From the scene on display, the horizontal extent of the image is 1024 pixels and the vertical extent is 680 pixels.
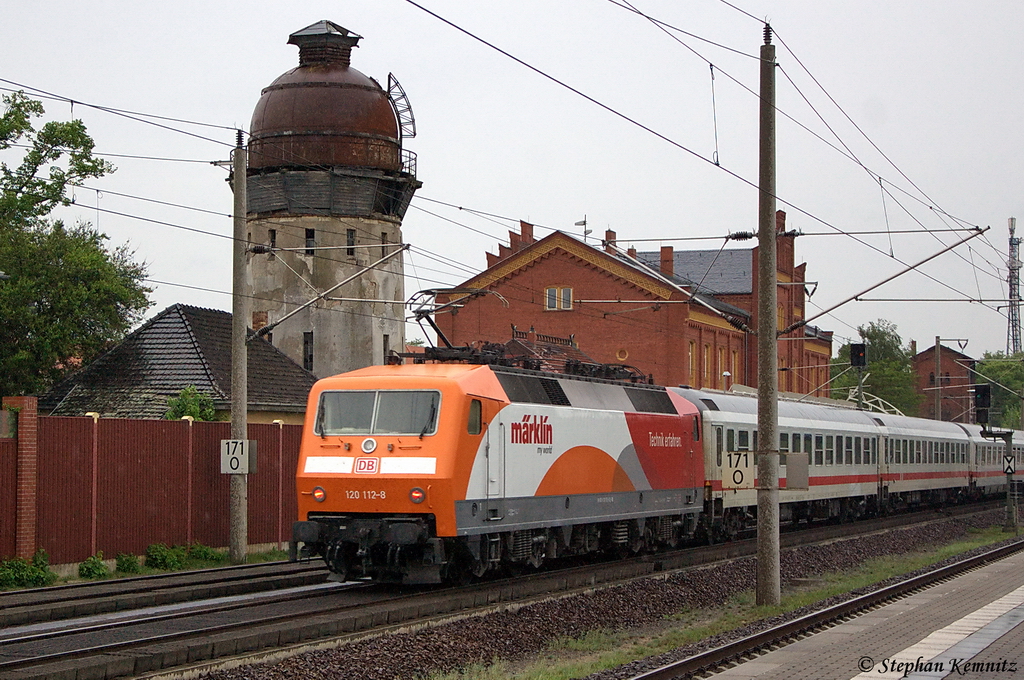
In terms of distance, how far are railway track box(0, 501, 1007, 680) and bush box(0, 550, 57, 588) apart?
0.86m

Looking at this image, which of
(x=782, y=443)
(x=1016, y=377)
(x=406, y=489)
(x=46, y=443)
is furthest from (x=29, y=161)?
(x=1016, y=377)

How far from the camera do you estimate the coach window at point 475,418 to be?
18.0m

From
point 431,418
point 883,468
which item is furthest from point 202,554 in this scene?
point 883,468

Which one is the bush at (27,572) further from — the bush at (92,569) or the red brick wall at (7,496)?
the bush at (92,569)

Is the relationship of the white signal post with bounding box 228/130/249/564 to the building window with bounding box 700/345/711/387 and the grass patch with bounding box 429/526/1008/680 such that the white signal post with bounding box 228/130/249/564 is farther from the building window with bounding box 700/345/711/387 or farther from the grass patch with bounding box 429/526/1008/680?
the building window with bounding box 700/345/711/387

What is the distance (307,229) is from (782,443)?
25155mm

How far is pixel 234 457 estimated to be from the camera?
24000mm

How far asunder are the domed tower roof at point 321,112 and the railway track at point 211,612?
27.3 metres

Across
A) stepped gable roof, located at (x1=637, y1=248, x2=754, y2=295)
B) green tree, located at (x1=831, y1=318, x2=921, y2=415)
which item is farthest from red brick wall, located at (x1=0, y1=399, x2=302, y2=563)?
green tree, located at (x1=831, y1=318, x2=921, y2=415)

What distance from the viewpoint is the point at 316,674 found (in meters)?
12.6

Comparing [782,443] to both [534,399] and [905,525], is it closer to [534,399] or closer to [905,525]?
[905,525]

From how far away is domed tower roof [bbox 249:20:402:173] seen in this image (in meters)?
47.8

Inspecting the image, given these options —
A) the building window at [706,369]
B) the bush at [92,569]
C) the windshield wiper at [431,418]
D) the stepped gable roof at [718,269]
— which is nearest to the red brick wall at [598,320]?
the building window at [706,369]

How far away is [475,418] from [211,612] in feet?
14.5
